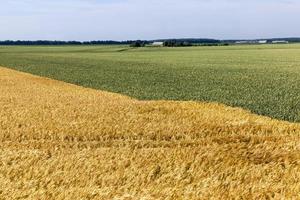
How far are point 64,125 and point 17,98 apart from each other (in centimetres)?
754

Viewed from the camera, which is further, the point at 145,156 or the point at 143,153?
the point at 143,153

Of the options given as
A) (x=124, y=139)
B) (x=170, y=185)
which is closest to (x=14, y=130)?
(x=124, y=139)

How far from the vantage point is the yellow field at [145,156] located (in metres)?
5.48

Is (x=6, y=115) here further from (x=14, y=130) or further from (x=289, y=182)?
(x=289, y=182)

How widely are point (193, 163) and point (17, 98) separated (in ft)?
41.7

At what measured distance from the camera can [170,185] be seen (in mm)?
5703

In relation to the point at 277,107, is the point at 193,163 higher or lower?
higher

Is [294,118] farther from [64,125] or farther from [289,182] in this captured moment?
[289,182]

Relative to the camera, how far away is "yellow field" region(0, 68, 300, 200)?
5.48 m

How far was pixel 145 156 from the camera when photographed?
718 centimetres

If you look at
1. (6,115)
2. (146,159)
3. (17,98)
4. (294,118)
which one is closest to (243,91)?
(294,118)

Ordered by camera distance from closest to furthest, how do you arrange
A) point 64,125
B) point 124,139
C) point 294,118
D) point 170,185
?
point 170,185
point 124,139
point 64,125
point 294,118

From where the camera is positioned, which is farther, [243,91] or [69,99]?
[243,91]

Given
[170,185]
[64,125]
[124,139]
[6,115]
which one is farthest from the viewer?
[6,115]
